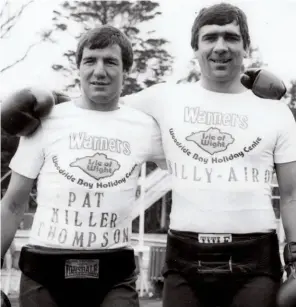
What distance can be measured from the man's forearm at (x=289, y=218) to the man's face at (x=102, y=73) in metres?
0.80

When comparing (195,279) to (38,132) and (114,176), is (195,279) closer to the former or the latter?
(114,176)

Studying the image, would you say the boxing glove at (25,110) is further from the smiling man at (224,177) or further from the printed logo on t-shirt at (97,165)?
the smiling man at (224,177)

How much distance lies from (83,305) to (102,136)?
24.9 inches

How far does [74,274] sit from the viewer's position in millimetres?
2291

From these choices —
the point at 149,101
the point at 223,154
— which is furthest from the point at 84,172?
the point at 223,154

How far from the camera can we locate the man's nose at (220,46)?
2400mm

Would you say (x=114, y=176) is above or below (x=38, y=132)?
below

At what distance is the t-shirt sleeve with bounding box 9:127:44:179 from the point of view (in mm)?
2373

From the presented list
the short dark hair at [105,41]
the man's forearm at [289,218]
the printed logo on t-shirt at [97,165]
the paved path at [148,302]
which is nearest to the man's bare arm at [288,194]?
the man's forearm at [289,218]

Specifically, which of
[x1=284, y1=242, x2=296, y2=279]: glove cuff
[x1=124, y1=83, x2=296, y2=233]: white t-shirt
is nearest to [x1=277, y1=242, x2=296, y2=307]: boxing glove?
[x1=284, y1=242, x2=296, y2=279]: glove cuff

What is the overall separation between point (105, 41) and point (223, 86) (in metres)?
0.50

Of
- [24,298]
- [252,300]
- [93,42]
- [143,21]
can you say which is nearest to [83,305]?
[24,298]

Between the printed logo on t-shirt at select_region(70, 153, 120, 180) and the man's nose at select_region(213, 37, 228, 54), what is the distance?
580 millimetres

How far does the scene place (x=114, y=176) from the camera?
236 centimetres
